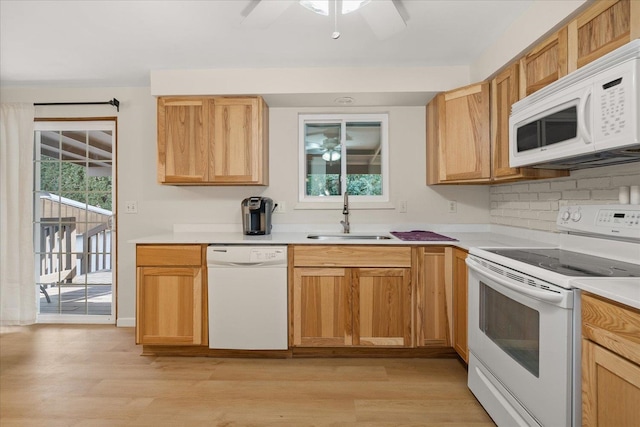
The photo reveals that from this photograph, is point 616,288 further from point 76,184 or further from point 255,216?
point 76,184

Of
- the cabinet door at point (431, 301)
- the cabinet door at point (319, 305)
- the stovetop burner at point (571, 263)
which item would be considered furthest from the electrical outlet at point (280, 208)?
the stovetop burner at point (571, 263)

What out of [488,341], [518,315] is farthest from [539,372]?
[488,341]

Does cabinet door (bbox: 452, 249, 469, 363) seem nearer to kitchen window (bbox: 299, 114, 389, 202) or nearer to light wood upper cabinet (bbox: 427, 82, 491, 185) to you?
light wood upper cabinet (bbox: 427, 82, 491, 185)

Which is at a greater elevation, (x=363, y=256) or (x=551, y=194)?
(x=551, y=194)

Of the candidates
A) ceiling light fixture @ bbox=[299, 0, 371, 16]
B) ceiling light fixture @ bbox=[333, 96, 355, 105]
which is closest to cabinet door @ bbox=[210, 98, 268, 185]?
ceiling light fixture @ bbox=[333, 96, 355, 105]

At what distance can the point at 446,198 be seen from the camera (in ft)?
10.1

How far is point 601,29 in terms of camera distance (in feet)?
4.87

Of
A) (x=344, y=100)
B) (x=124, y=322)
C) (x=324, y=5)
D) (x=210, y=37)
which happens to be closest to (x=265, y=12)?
(x=324, y=5)

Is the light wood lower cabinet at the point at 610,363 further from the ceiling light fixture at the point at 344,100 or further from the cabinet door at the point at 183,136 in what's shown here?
the cabinet door at the point at 183,136

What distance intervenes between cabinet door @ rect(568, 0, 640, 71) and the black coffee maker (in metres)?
2.19

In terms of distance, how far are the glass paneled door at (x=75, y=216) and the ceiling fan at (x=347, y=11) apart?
2.21 metres

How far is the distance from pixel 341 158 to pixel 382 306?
56.3 inches

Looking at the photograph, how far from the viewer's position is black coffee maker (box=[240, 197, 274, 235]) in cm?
284

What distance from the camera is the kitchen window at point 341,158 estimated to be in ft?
10.4
